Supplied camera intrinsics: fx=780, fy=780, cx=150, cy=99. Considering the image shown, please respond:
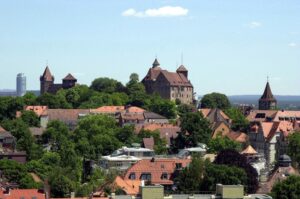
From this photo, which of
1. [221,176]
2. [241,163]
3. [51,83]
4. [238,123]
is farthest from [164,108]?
[221,176]

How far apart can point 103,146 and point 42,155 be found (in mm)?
9010

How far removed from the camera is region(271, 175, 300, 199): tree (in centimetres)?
5406

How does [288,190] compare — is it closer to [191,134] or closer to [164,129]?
[191,134]

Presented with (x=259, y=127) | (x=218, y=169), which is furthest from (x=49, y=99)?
(x=218, y=169)

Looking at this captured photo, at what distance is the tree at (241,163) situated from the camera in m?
64.3

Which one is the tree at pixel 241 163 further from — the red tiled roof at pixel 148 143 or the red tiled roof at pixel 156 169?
the red tiled roof at pixel 148 143

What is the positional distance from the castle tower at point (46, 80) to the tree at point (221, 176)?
12654 centimetres

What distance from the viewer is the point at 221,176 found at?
61562 mm

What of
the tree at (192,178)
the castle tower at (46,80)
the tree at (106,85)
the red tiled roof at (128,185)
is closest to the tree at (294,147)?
the tree at (192,178)

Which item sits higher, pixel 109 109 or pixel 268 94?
pixel 268 94

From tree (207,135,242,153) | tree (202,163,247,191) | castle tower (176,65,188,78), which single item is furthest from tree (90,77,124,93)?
tree (202,163,247,191)

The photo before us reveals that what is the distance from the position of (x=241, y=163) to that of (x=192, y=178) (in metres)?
7.30

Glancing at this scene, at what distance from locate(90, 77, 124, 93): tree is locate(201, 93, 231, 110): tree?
18.1m

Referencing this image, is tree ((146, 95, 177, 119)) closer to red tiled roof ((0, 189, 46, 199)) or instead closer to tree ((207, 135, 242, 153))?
tree ((207, 135, 242, 153))
